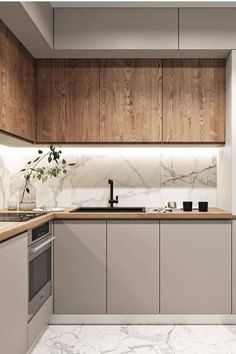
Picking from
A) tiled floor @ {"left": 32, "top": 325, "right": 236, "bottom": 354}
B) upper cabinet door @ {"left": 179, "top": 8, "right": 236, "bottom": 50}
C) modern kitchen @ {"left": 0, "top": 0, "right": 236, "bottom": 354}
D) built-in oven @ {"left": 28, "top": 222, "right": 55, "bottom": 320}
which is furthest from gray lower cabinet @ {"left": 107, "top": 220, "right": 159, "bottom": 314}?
upper cabinet door @ {"left": 179, "top": 8, "right": 236, "bottom": 50}

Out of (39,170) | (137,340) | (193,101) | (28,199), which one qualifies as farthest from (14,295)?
(193,101)

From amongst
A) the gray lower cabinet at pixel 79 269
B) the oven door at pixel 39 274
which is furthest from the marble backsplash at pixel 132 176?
the oven door at pixel 39 274

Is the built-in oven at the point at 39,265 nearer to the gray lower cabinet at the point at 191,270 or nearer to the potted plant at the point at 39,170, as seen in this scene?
the potted plant at the point at 39,170

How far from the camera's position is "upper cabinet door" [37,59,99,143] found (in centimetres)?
387

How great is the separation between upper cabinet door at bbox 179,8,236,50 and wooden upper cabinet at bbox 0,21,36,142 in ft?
4.08

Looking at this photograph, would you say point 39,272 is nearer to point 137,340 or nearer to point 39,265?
point 39,265

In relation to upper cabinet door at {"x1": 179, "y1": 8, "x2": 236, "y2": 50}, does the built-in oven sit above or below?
below

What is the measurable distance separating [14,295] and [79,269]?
117 cm

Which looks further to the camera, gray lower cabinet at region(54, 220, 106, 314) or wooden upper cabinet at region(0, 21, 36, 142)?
gray lower cabinet at region(54, 220, 106, 314)

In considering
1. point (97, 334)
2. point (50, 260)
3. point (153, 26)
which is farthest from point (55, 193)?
point (153, 26)

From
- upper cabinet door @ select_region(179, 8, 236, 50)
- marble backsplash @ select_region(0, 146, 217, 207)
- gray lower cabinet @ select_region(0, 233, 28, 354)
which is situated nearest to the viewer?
gray lower cabinet @ select_region(0, 233, 28, 354)

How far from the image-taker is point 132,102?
387 cm

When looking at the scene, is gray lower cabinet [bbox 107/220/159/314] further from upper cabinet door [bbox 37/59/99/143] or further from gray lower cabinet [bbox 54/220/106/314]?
upper cabinet door [bbox 37/59/99/143]

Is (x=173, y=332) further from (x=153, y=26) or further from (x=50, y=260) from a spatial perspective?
(x=153, y=26)
